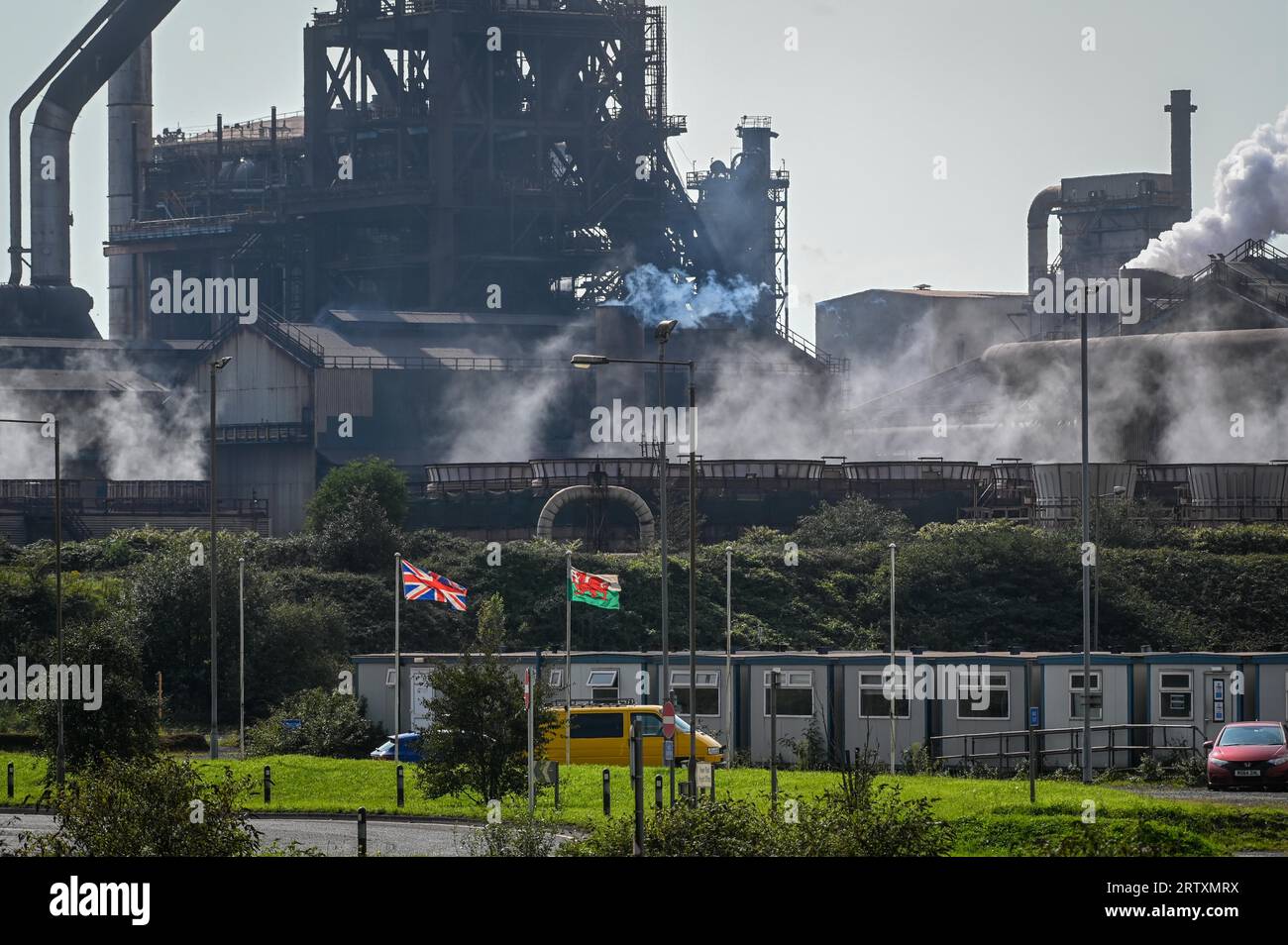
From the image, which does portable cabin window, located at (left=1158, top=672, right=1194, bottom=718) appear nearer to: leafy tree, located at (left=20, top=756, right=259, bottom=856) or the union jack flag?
the union jack flag

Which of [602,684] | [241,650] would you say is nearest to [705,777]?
[602,684]

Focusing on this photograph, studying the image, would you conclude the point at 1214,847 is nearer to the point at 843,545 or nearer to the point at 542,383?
the point at 843,545

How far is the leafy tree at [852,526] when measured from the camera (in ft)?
241

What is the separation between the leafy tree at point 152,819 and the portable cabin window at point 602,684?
23.3 meters

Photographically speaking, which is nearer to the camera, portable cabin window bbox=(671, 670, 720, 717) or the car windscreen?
the car windscreen

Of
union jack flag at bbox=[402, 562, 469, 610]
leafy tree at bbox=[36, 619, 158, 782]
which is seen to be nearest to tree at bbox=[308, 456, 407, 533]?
union jack flag at bbox=[402, 562, 469, 610]

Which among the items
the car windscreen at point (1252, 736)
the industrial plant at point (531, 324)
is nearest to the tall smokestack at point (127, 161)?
the industrial plant at point (531, 324)

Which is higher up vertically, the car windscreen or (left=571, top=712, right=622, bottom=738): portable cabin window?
the car windscreen

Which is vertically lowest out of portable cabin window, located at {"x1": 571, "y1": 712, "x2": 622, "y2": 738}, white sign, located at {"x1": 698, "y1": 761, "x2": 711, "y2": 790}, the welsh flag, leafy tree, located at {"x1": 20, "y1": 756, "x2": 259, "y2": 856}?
portable cabin window, located at {"x1": 571, "y1": 712, "x2": 622, "y2": 738}

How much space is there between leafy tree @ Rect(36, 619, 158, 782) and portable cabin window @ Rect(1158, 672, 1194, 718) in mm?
20874

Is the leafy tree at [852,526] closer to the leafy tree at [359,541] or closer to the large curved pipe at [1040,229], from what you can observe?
the leafy tree at [359,541]

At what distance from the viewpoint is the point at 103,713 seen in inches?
1555

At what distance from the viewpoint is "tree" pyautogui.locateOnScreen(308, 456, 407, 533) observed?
76.0 m
